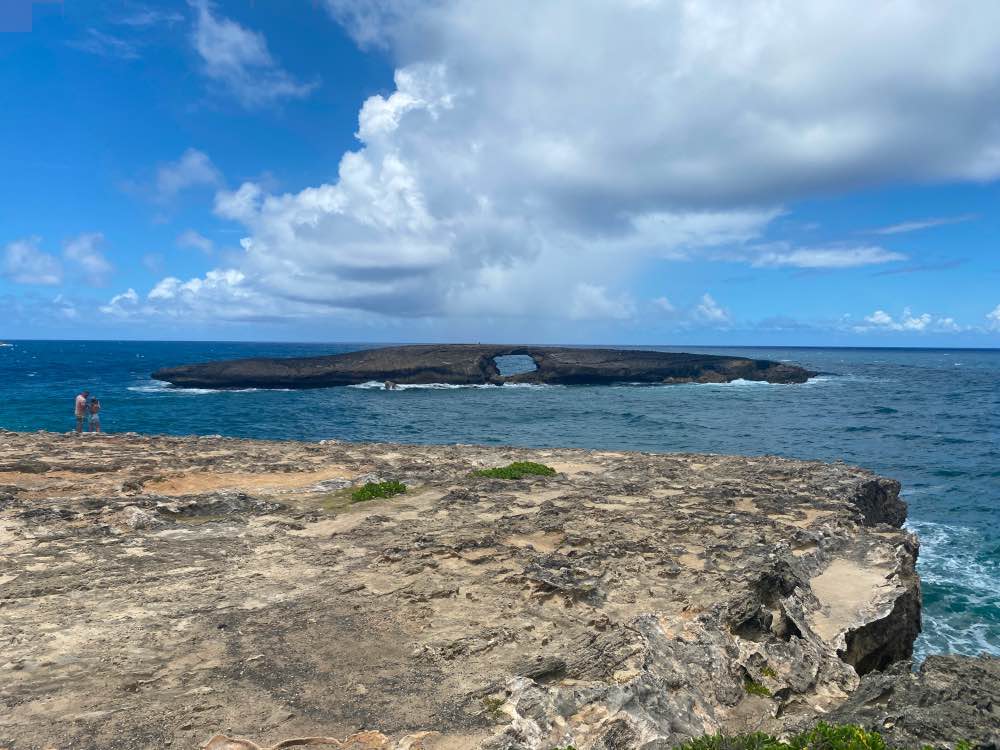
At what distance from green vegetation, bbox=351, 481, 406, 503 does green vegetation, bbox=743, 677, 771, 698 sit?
1141 cm

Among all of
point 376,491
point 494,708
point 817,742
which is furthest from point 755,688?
point 376,491

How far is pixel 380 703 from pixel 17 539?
391 inches

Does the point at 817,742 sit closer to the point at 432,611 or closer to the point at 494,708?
the point at 494,708

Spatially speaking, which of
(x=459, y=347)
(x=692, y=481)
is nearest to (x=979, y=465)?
(x=692, y=481)

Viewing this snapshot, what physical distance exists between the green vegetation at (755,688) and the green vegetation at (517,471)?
12.5m

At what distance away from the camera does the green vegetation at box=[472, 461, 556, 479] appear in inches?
843

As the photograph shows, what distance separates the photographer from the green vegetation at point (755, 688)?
29.8 feet

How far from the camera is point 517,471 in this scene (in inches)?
857

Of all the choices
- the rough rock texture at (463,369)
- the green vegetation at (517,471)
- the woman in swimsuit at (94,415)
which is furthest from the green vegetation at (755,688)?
the rough rock texture at (463,369)

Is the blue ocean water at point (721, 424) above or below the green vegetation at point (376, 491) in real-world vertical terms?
below

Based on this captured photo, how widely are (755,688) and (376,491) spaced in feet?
38.5

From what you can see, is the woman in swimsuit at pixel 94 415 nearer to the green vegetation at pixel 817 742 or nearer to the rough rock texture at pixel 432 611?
the rough rock texture at pixel 432 611

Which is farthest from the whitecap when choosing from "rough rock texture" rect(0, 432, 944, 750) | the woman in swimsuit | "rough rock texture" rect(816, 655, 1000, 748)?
"rough rock texture" rect(816, 655, 1000, 748)

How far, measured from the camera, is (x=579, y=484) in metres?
20.5
